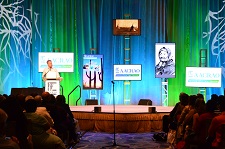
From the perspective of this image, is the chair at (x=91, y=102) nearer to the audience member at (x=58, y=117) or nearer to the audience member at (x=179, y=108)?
the audience member at (x=179, y=108)

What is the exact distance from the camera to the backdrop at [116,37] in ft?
38.5

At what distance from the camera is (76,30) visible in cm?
1188

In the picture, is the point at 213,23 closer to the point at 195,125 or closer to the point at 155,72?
the point at 155,72

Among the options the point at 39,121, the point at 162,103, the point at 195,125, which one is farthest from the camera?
the point at 162,103

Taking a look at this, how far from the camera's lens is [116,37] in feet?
39.4

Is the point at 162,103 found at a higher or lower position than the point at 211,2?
lower

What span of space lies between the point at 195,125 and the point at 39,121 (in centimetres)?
203

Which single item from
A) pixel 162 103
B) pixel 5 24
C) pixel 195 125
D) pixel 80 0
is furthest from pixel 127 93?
pixel 195 125

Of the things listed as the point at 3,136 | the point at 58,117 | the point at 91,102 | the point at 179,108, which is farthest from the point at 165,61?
the point at 3,136

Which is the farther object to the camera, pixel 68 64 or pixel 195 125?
pixel 68 64

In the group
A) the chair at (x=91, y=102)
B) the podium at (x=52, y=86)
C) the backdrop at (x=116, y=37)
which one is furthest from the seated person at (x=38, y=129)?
the backdrop at (x=116, y=37)

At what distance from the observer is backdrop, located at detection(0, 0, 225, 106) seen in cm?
1174

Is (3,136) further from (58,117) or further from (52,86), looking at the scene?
(52,86)

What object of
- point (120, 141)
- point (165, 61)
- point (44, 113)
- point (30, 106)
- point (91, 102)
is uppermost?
point (165, 61)
